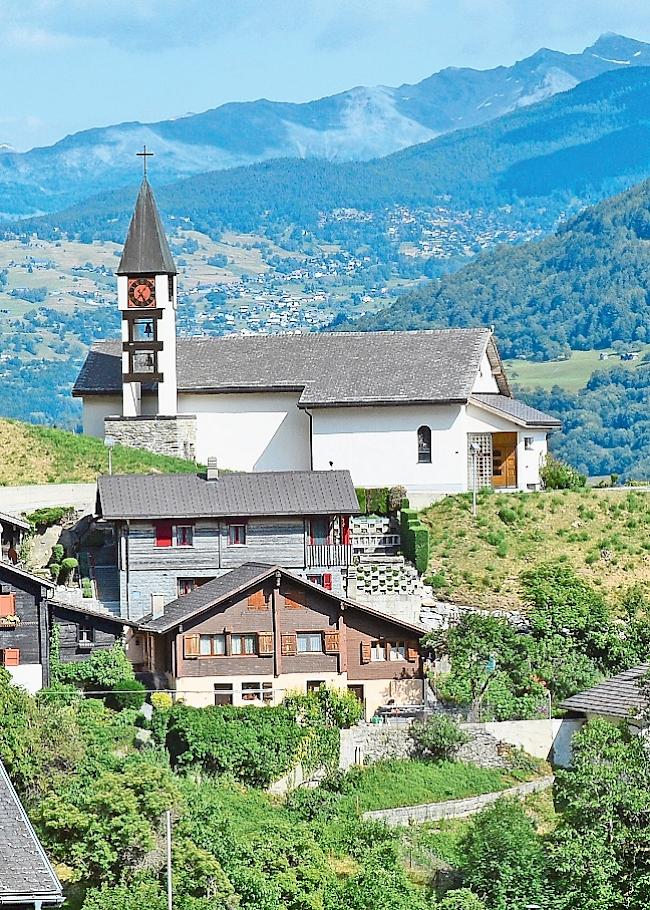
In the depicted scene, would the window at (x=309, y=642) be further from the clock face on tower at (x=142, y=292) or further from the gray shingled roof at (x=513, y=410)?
the clock face on tower at (x=142, y=292)

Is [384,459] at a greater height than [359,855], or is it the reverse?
[384,459]

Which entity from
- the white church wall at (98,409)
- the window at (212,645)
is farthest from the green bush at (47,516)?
the white church wall at (98,409)

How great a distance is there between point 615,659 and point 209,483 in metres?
12.5

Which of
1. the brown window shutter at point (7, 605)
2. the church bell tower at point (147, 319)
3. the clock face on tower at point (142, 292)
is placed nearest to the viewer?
the brown window shutter at point (7, 605)

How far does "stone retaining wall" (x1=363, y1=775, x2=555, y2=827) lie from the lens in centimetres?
4972

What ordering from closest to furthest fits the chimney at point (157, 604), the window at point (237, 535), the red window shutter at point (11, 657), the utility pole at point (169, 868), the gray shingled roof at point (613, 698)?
the utility pole at point (169, 868) → the gray shingled roof at point (613, 698) → the red window shutter at point (11, 657) → the chimney at point (157, 604) → the window at point (237, 535)

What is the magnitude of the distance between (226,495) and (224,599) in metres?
6.26

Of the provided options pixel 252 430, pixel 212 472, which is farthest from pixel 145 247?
pixel 212 472

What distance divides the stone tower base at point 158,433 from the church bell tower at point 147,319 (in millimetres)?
400

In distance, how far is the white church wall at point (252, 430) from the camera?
75.2 m

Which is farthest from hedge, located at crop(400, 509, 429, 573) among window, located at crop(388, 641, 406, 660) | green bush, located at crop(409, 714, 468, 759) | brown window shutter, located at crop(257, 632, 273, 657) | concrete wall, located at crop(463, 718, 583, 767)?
green bush, located at crop(409, 714, 468, 759)

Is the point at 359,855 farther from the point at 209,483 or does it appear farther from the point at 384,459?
the point at 384,459

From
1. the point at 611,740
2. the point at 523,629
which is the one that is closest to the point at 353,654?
the point at 523,629

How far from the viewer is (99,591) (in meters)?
60.3
